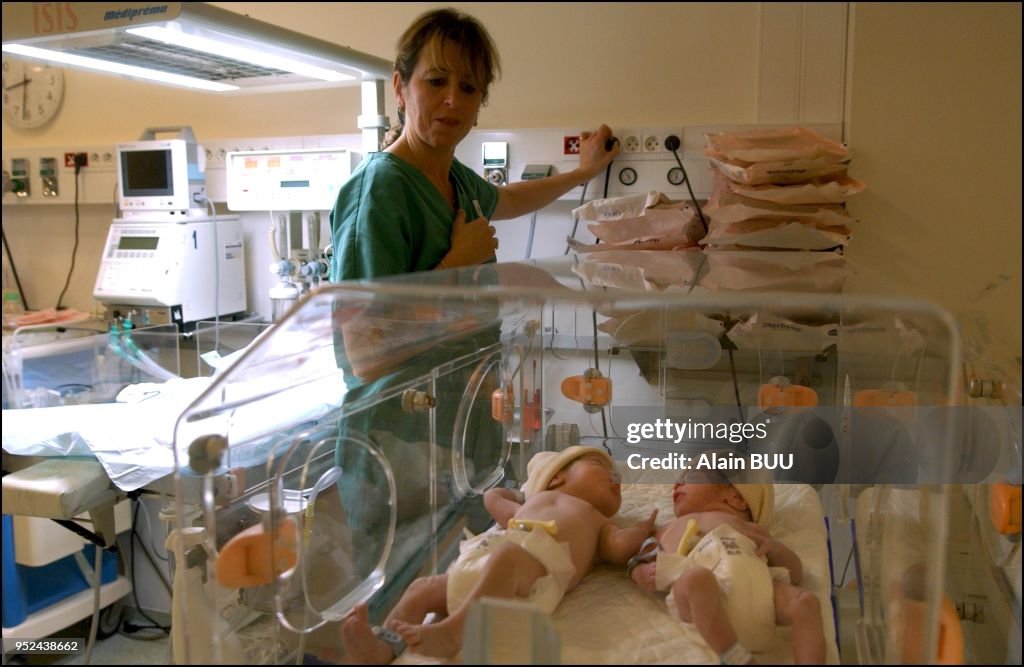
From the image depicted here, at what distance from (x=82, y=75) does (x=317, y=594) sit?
3348 mm

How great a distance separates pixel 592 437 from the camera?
1567mm

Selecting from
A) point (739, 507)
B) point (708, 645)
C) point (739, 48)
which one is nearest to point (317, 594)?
point (708, 645)

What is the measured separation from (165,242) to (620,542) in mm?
2316

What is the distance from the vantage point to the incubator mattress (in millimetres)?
978

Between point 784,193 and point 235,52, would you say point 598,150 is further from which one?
point 235,52

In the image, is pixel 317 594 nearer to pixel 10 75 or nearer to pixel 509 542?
pixel 509 542

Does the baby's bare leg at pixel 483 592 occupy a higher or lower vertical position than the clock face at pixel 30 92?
lower

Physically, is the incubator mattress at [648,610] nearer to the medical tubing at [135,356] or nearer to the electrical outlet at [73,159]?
the medical tubing at [135,356]

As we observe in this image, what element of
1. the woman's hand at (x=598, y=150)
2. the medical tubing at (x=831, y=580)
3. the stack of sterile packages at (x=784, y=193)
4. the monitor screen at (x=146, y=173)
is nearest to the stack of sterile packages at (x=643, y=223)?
the stack of sterile packages at (x=784, y=193)

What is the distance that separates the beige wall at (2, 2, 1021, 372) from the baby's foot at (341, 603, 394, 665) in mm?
1501

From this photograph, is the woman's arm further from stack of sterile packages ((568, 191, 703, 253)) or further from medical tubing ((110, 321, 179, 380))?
medical tubing ((110, 321, 179, 380))

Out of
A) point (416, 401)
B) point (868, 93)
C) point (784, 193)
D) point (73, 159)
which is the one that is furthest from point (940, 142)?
point (73, 159)

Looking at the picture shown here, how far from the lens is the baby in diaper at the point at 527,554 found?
→ 97 centimetres

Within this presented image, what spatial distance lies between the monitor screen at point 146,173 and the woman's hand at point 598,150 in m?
1.57
